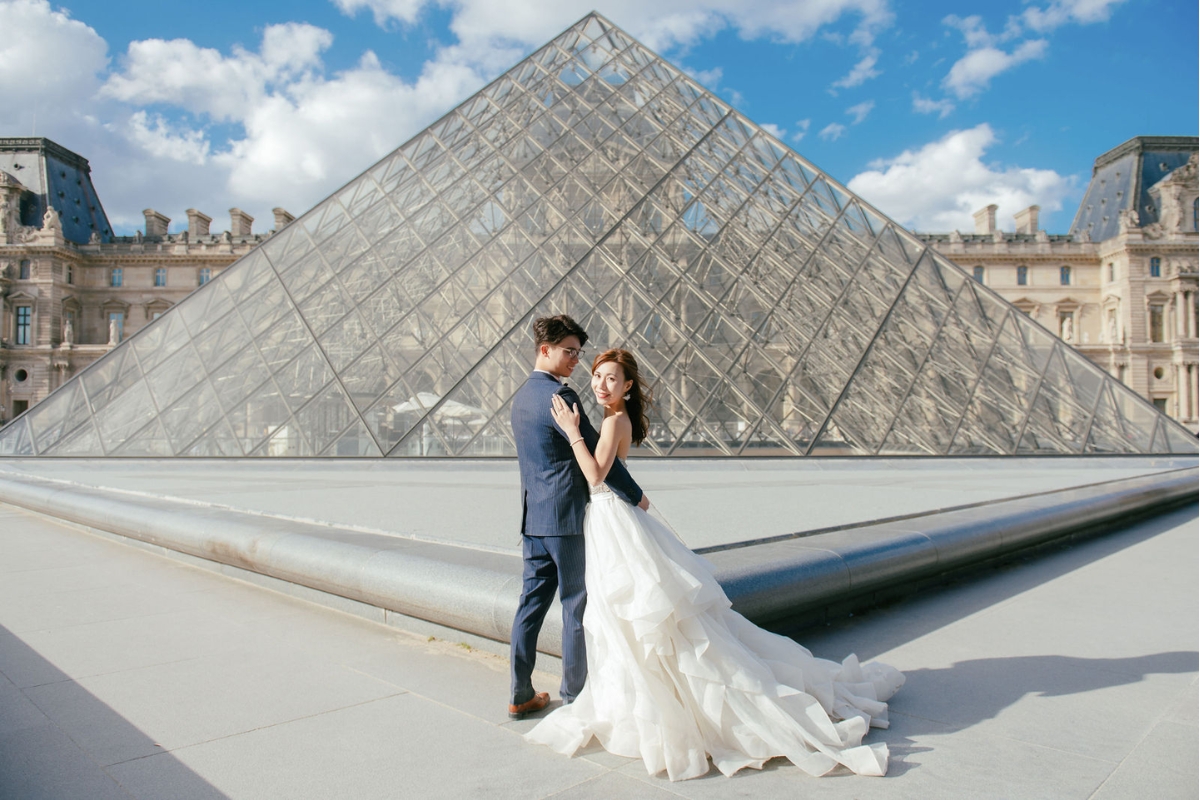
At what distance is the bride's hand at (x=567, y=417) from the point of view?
2.30 meters

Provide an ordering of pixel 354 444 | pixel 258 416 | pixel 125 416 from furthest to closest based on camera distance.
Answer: pixel 125 416, pixel 258 416, pixel 354 444

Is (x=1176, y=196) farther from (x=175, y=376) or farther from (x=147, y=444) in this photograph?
(x=147, y=444)

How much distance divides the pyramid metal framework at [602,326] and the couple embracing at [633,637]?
852 cm

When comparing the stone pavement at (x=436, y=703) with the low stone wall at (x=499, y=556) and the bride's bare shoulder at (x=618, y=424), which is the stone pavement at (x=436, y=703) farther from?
the bride's bare shoulder at (x=618, y=424)

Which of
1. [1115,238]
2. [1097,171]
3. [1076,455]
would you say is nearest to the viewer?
[1076,455]

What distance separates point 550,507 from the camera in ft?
7.88

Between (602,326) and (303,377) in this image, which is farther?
(602,326)

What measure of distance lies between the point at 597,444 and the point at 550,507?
0.25 m

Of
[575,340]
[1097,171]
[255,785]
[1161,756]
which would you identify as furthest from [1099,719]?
[1097,171]

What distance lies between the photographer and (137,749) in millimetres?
2230

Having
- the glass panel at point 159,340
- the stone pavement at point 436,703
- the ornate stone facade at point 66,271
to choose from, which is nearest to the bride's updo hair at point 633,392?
the stone pavement at point 436,703

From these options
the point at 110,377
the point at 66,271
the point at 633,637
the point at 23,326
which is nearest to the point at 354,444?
the point at 110,377

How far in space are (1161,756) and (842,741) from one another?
85cm

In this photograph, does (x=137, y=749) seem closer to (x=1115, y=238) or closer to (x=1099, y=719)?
(x=1099, y=719)
